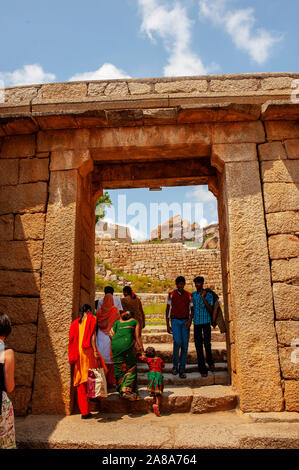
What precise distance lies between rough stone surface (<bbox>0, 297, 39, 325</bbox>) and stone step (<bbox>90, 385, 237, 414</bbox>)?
145 cm

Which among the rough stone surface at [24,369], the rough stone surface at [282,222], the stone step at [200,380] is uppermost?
the rough stone surface at [282,222]

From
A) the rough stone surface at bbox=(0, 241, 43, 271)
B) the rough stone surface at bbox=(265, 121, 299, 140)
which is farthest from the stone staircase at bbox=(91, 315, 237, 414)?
the rough stone surface at bbox=(265, 121, 299, 140)

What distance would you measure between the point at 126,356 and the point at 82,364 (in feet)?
1.92

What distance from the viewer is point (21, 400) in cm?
454

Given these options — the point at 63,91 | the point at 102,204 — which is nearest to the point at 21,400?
the point at 63,91

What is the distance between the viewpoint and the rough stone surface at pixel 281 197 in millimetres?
4961

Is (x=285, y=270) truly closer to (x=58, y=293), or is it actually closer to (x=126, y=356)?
(x=126, y=356)

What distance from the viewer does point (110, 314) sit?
5410 millimetres

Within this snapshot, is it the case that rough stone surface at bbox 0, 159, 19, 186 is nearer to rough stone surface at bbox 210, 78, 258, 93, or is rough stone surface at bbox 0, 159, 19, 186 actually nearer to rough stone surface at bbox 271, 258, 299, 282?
rough stone surface at bbox 210, 78, 258, 93

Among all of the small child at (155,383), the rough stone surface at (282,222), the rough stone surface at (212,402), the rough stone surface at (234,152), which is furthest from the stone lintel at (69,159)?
the rough stone surface at (212,402)

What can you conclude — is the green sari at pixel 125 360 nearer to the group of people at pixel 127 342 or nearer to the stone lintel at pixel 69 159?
the group of people at pixel 127 342

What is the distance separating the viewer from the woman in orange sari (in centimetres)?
439

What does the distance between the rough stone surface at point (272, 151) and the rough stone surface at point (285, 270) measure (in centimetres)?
153
